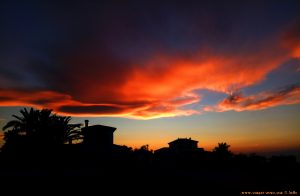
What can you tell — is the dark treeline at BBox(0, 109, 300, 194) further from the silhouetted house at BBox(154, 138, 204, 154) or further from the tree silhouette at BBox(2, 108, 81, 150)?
the silhouetted house at BBox(154, 138, 204, 154)

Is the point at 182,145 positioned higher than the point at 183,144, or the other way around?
the point at 183,144

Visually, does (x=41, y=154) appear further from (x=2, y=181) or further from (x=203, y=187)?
(x=203, y=187)

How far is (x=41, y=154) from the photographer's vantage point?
27828 mm

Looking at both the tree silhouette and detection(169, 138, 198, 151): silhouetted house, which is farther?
detection(169, 138, 198, 151): silhouetted house

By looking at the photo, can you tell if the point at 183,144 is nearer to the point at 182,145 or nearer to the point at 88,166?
the point at 182,145

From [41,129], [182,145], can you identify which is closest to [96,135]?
[41,129]

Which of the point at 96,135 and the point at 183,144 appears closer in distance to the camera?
the point at 96,135

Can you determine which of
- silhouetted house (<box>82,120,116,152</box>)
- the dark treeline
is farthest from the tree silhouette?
silhouetted house (<box>82,120,116,152</box>)

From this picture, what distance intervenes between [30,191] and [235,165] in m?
28.4

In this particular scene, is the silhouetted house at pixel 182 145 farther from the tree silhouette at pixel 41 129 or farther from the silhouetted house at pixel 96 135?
the tree silhouette at pixel 41 129

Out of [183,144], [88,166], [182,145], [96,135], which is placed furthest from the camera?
[183,144]

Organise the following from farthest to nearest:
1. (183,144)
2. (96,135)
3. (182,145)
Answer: (183,144), (182,145), (96,135)

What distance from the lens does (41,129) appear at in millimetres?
30047

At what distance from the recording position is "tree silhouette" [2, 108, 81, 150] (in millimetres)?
29188
